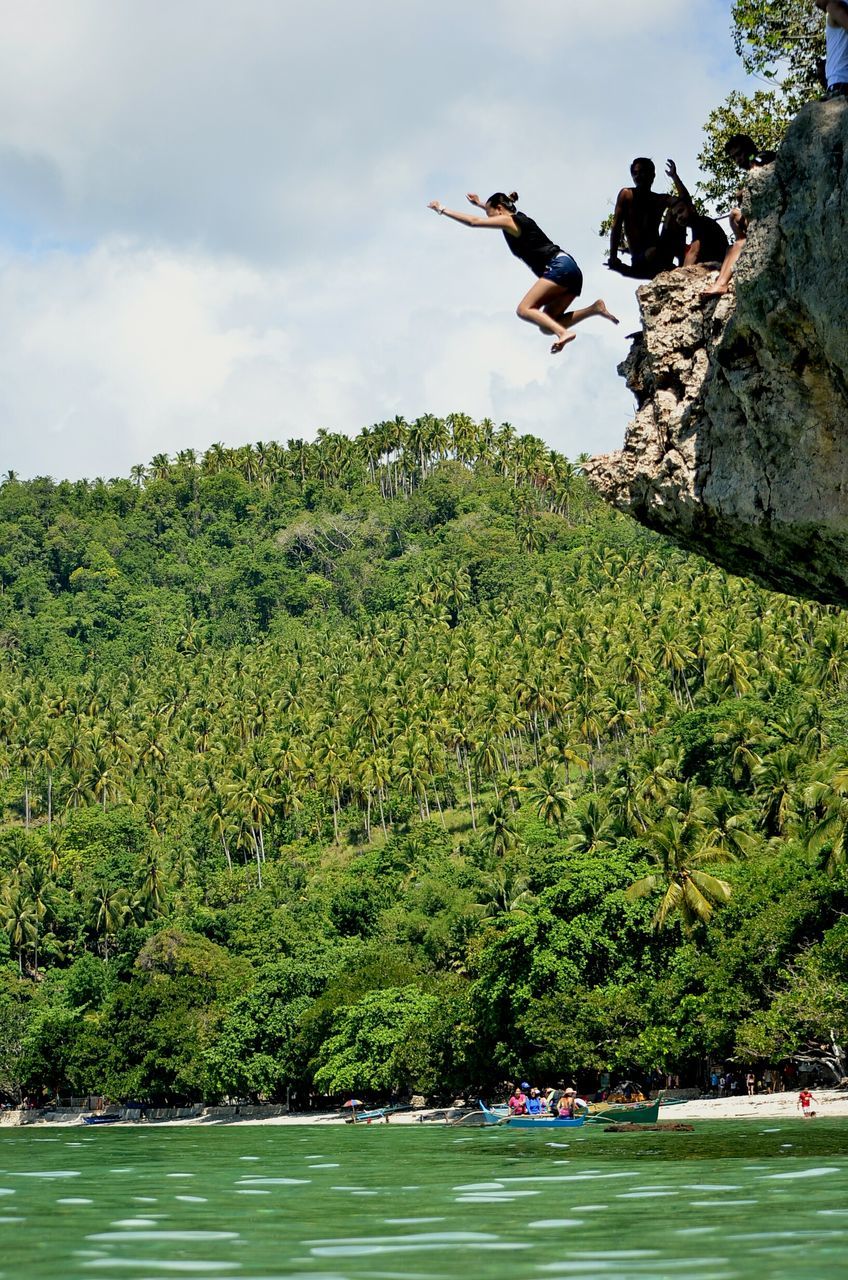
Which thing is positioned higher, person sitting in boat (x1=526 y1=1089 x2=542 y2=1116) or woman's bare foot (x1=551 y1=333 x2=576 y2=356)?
woman's bare foot (x1=551 y1=333 x2=576 y2=356)

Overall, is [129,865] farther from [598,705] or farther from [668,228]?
[668,228]

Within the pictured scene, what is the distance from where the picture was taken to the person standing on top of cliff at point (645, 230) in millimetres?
11688

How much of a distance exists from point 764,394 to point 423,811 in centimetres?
9492

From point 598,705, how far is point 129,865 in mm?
34294

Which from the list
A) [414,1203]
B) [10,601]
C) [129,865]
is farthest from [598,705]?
[10,601]

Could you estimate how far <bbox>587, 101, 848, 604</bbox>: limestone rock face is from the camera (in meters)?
10.2

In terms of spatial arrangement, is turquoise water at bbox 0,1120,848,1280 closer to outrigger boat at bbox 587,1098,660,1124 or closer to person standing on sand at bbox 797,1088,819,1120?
outrigger boat at bbox 587,1098,660,1124

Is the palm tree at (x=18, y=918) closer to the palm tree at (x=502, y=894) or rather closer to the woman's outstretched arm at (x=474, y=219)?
the palm tree at (x=502, y=894)

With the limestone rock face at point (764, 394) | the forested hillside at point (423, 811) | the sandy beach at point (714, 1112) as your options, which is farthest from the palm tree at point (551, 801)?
the limestone rock face at point (764, 394)

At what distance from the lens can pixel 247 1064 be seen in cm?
6656

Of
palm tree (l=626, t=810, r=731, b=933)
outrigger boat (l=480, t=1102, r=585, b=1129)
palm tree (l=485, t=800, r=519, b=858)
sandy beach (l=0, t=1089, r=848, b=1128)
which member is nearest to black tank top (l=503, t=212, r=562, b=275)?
outrigger boat (l=480, t=1102, r=585, b=1129)

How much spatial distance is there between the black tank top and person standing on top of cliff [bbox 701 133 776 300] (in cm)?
147

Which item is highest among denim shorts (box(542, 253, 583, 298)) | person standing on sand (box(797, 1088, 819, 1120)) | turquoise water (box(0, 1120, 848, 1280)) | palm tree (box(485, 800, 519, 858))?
denim shorts (box(542, 253, 583, 298))

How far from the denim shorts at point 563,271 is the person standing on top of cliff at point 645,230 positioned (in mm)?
1096
